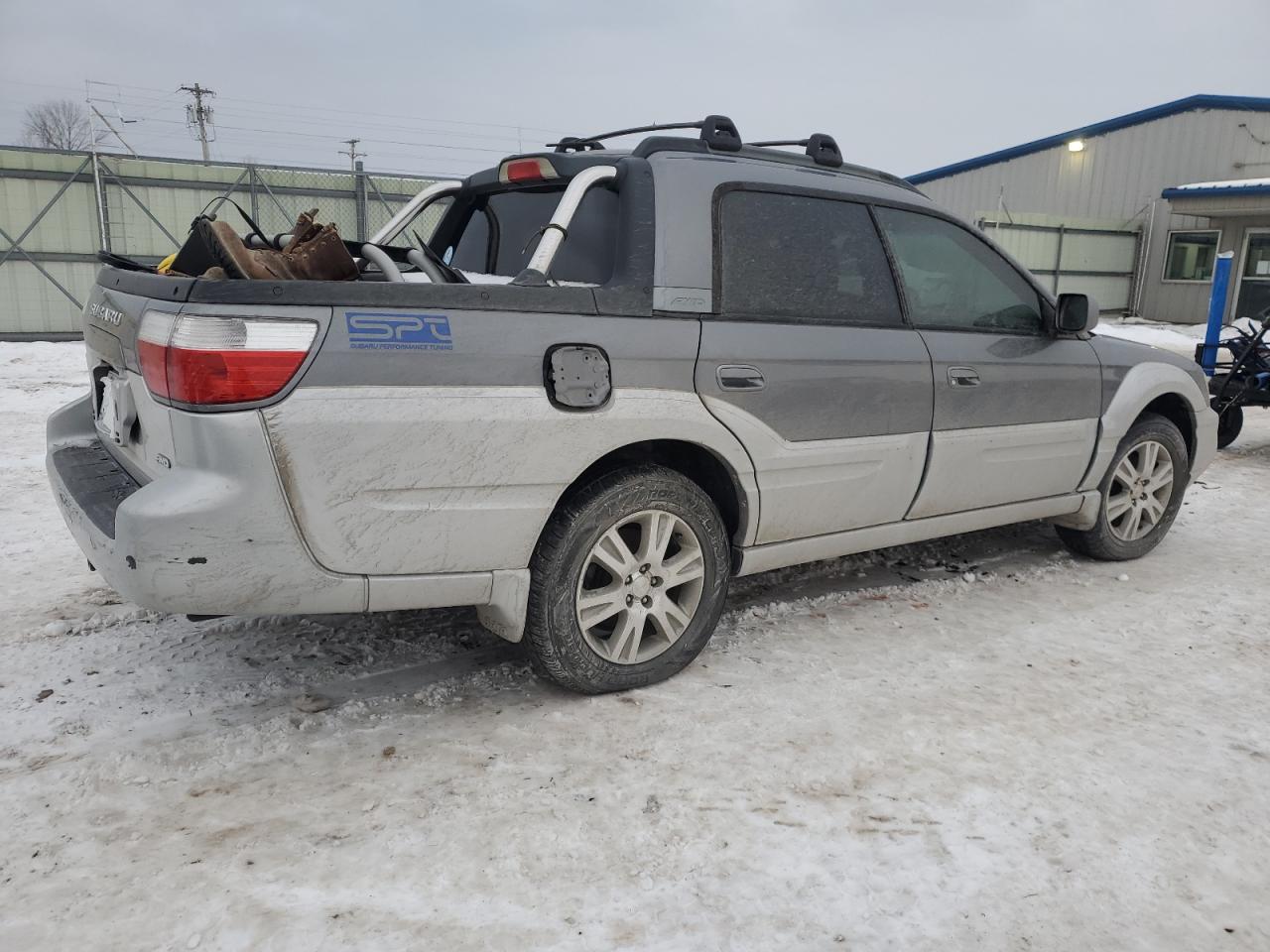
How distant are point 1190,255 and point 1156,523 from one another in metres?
21.8

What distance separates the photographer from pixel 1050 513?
4.54 meters

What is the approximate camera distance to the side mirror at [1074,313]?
4.25 metres

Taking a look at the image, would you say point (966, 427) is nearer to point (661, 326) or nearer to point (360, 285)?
point (661, 326)

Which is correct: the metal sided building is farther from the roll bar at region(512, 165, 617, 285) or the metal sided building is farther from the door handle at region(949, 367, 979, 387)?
the roll bar at region(512, 165, 617, 285)

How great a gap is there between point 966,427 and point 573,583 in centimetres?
191

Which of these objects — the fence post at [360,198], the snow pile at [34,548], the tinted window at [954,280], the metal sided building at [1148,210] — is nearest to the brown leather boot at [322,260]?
the snow pile at [34,548]

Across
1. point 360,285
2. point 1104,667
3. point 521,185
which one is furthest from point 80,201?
point 1104,667

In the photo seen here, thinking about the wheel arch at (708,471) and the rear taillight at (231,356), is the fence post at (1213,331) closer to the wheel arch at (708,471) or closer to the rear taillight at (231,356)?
the wheel arch at (708,471)

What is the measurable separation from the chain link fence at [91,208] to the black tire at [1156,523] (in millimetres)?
14005

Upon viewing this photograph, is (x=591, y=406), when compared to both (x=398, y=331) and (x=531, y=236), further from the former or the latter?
(x=531, y=236)

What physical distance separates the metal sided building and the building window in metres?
0.02

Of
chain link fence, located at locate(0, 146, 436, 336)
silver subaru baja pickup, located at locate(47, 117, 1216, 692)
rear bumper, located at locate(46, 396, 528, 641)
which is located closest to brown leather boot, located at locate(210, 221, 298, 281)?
silver subaru baja pickup, located at locate(47, 117, 1216, 692)

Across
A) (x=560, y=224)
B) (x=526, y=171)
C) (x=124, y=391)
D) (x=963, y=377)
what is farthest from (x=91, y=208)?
(x=963, y=377)

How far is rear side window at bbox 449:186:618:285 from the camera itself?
3252mm
